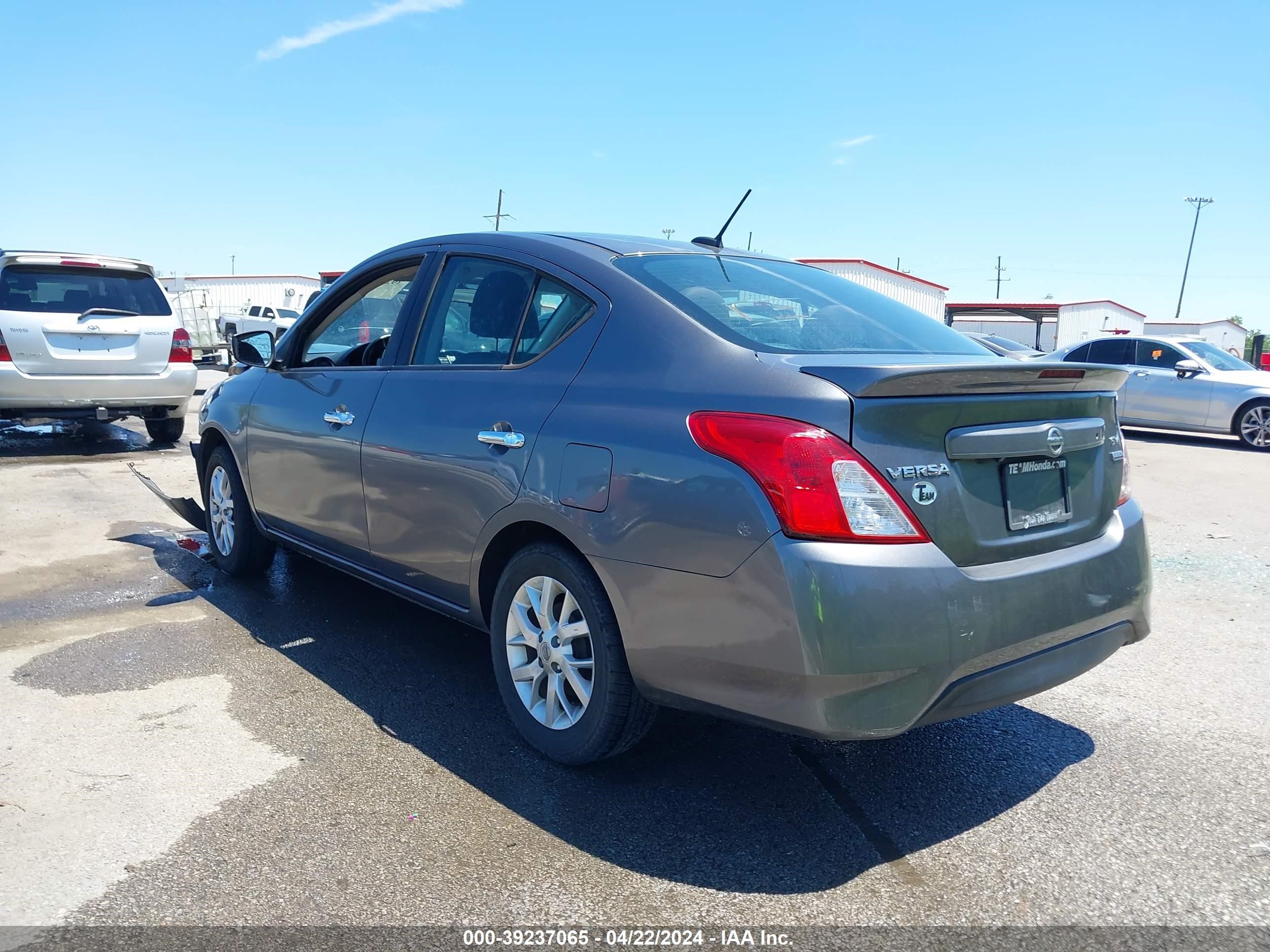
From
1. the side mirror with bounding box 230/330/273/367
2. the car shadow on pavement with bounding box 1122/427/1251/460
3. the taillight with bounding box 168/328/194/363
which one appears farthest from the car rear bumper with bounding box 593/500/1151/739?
the car shadow on pavement with bounding box 1122/427/1251/460

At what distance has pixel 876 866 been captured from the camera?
2711mm

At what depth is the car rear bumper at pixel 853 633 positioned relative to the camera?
2469mm

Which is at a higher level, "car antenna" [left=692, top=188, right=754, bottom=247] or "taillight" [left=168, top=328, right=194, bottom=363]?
"car antenna" [left=692, top=188, right=754, bottom=247]

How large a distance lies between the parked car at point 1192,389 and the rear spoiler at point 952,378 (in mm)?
11342

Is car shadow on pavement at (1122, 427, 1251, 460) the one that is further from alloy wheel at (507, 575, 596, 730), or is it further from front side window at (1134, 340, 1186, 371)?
alloy wheel at (507, 575, 596, 730)

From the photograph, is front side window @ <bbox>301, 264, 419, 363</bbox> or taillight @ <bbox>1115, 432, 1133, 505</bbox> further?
front side window @ <bbox>301, 264, 419, 363</bbox>

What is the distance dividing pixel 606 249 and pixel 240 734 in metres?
2.20

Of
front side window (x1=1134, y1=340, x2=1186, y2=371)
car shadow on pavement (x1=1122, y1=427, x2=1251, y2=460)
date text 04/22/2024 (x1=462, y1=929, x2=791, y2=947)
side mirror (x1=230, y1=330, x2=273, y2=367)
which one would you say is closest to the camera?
date text 04/22/2024 (x1=462, y1=929, x2=791, y2=947)

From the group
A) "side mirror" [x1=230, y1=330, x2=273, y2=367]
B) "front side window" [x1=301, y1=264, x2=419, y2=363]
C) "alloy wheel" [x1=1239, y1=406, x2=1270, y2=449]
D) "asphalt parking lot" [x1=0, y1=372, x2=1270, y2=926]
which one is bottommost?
Result: "asphalt parking lot" [x1=0, y1=372, x2=1270, y2=926]

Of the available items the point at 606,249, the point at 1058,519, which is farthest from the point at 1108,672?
the point at 606,249

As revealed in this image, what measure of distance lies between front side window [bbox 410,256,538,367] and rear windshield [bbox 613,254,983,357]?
0.47 meters

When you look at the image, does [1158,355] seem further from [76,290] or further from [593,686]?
[76,290]

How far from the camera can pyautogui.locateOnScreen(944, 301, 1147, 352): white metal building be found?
47.8 m

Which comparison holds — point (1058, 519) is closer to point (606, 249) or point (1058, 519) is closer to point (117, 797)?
point (606, 249)
